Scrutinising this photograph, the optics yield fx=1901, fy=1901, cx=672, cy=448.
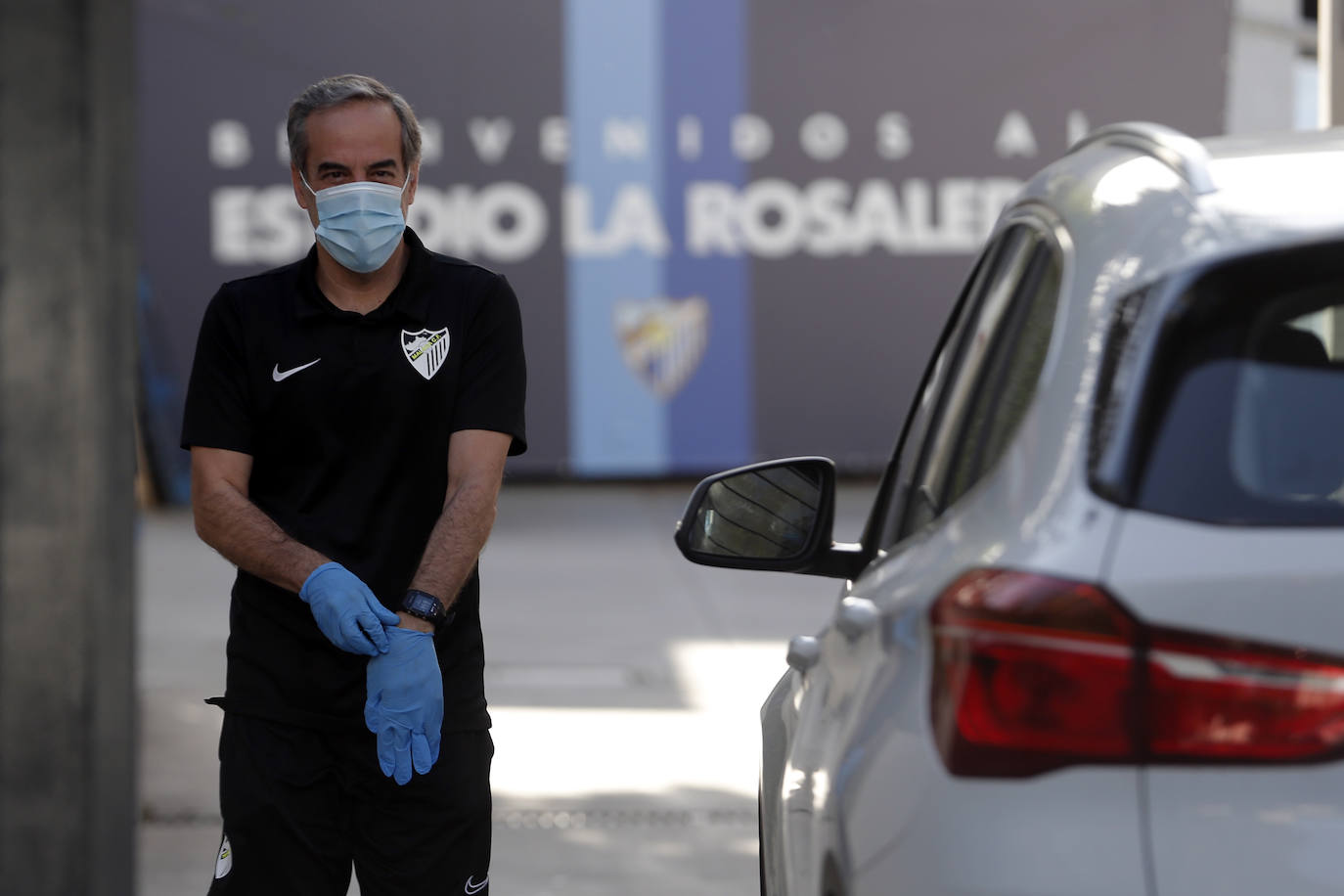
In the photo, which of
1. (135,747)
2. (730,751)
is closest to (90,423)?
(135,747)

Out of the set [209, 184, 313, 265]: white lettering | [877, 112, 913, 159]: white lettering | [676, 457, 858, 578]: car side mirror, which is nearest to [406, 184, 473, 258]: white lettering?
[209, 184, 313, 265]: white lettering

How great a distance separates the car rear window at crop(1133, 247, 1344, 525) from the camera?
5.81 ft

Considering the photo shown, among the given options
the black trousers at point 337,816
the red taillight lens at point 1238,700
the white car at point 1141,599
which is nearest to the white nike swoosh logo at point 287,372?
the black trousers at point 337,816

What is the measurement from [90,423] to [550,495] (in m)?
14.5

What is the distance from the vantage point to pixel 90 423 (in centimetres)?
204

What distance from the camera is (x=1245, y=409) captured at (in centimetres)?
183

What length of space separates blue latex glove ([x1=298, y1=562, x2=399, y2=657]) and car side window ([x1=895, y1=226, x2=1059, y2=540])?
2.85ft

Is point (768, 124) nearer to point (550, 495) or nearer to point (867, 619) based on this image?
point (550, 495)

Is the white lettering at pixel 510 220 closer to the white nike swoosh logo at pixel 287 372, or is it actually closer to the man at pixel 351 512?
the man at pixel 351 512

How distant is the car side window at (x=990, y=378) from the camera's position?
2.18 m

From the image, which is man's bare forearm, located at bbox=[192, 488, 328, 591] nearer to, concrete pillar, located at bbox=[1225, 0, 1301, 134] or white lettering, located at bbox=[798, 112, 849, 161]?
white lettering, located at bbox=[798, 112, 849, 161]

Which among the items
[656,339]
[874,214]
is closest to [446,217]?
[656,339]

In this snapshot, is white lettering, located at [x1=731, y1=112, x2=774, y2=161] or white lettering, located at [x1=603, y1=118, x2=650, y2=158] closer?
white lettering, located at [x1=603, y1=118, x2=650, y2=158]

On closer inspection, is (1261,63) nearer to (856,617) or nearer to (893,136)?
(893,136)
